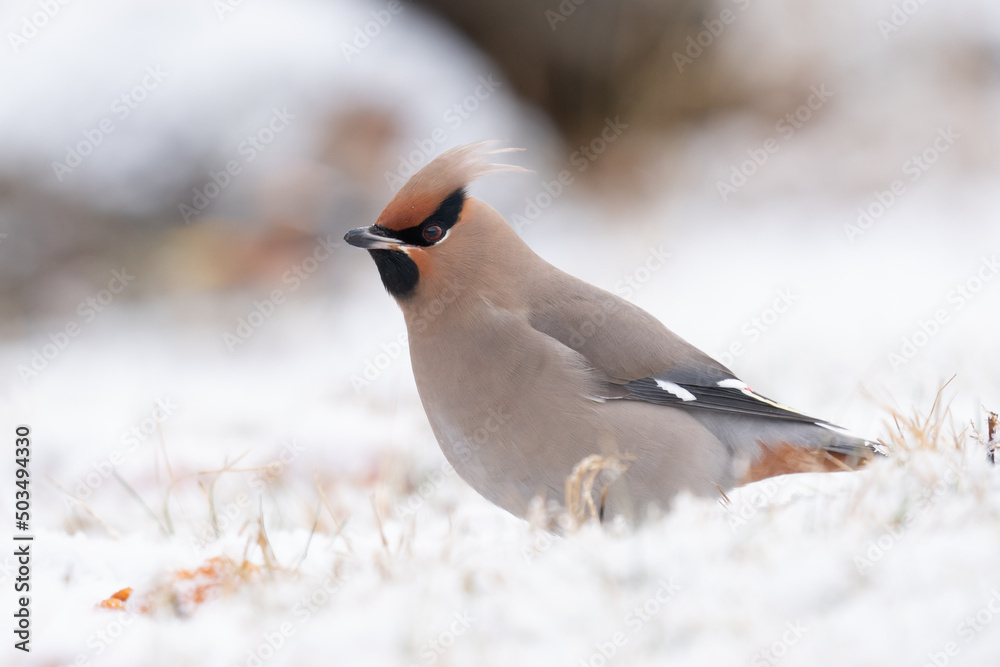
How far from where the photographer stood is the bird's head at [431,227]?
2.97 m

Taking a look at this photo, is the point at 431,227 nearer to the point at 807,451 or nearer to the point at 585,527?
the point at 585,527

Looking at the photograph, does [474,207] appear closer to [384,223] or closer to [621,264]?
[384,223]

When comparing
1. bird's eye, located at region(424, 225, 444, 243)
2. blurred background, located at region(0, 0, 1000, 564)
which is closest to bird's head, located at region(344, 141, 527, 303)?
bird's eye, located at region(424, 225, 444, 243)

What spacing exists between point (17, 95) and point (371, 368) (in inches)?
131

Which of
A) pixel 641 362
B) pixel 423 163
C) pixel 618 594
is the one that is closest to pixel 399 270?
pixel 641 362

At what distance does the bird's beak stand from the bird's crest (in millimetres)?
55

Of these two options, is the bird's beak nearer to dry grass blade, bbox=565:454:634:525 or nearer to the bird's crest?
the bird's crest

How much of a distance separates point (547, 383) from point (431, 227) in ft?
2.16

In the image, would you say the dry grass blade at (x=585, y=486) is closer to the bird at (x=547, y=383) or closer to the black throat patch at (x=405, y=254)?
the bird at (x=547, y=383)

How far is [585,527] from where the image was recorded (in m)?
2.35

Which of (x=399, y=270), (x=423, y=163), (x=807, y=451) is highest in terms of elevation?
(x=807, y=451)

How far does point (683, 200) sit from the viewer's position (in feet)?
23.9

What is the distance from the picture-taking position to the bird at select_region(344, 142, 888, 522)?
9.13 feet

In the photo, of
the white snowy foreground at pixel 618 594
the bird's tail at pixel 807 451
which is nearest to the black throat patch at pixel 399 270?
the white snowy foreground at pixel 618 594
